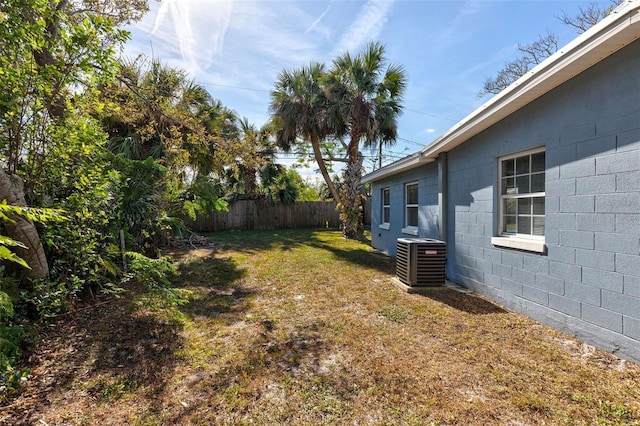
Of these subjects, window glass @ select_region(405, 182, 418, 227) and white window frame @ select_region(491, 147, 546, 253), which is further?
window glass @ select_region(405, 182, 418, 227)

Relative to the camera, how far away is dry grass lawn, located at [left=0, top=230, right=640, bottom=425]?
2.13 m

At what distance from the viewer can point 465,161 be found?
5.34 meters

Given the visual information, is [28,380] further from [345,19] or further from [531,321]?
[345,19]

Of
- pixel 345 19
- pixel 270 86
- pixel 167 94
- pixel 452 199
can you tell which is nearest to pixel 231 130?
pixel 270 86

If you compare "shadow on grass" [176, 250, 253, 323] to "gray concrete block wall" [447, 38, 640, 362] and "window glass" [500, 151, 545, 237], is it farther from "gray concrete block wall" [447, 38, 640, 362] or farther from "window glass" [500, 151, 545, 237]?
"window glass" [500, 151, 545, 237]

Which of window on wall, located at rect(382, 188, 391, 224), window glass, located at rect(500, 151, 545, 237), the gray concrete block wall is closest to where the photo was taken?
the gray concrete block wall

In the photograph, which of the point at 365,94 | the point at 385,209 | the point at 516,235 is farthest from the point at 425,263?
the point at 365,94

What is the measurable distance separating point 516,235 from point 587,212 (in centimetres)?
122

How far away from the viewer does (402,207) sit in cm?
822

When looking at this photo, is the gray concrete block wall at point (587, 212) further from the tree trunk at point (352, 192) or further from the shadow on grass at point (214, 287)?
the tree trunk at point (352, 192)

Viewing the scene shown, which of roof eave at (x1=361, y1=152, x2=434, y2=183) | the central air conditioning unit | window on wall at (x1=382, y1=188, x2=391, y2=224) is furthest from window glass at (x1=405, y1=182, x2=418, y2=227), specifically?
the central air conditioning unit

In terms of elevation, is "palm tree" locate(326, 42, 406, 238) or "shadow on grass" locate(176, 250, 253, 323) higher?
"palm tree" locate(326, 42, 406, 238)

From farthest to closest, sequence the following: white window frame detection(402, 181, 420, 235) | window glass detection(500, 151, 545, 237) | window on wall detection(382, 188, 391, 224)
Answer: window on wall detection(382, 188, 391, 224) < white window frame detection(402, 181, 420, 235) < window glass detection(500, 151, 545, 237)

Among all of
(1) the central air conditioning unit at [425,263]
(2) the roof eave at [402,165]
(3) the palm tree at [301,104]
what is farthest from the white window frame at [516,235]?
(3) the palm tree at [301,104]
